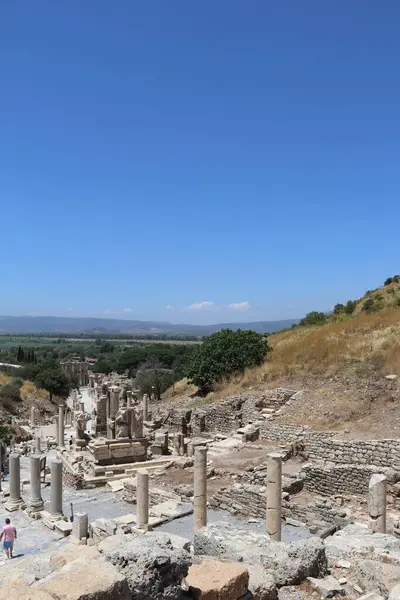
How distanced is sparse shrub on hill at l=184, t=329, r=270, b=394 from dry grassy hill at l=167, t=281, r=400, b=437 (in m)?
0.93

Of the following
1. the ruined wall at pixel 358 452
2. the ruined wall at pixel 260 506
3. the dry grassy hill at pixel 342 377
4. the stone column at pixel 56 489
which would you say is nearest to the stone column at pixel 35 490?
the stone column at pixel 56 489

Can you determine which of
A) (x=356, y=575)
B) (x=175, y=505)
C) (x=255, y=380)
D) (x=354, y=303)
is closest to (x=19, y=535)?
(x=175, y=505)

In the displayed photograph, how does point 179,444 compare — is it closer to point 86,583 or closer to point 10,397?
point 86,583

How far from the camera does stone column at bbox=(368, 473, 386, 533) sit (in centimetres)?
1277

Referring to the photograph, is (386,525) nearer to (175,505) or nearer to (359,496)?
(359,496)

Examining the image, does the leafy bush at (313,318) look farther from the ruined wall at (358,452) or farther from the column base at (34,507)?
the column base at (34,507)

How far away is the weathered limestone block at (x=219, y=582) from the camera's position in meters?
6.39

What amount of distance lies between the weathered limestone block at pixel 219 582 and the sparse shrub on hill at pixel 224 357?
25.7 meters

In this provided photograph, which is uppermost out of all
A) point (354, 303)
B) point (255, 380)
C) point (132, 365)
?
point (354, 303)

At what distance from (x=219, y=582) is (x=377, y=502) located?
7.97 metres

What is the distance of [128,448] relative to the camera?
75.2 feet

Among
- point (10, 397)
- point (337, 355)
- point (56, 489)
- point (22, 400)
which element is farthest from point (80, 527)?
point (22, 400)

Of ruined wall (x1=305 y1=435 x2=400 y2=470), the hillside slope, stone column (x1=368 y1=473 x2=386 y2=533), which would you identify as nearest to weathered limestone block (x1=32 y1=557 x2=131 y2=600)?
stone column (x1=368 y1=473 x2=386 y2=533)

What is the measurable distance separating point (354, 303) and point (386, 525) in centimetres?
4631
